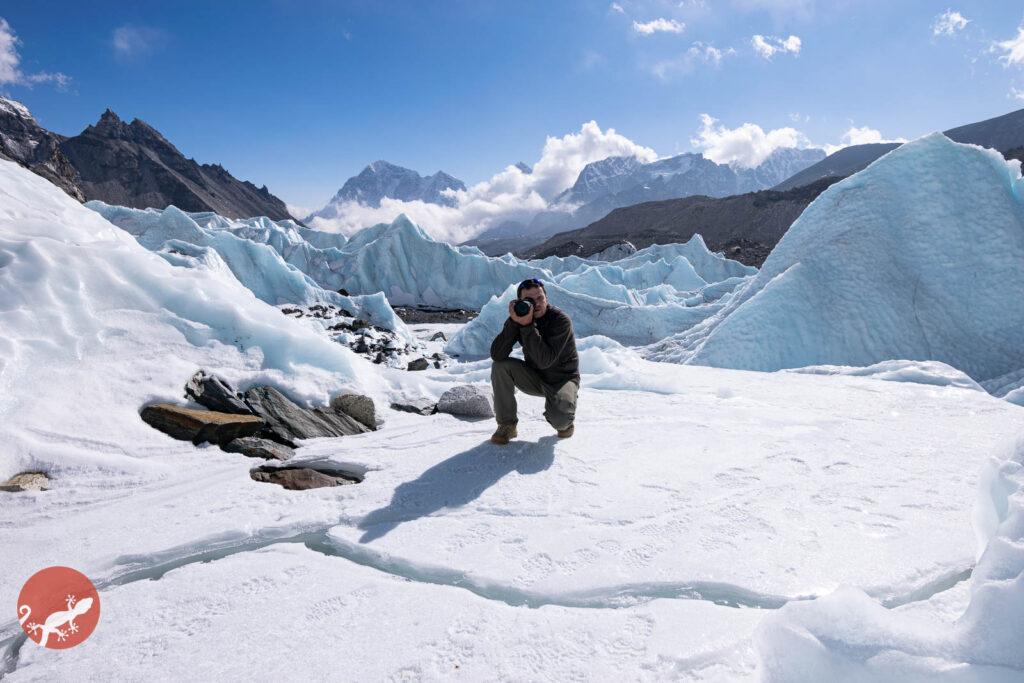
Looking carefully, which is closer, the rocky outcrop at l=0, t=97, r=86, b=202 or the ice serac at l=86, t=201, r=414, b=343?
the ice serac at l=86, t=201, r=414, b=343

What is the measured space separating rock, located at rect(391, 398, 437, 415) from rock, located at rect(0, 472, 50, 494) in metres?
2.31

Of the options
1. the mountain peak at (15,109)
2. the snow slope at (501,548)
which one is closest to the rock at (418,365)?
the snow slope at (501,548)

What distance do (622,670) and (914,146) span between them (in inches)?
428

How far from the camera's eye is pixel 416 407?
14.8ft

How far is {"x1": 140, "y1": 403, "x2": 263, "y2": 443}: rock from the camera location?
124 inches

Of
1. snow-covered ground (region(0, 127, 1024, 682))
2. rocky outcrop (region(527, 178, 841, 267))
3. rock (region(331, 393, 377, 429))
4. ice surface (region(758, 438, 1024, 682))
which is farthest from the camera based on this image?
rocky outcrop (region(527, 178, 841, 267))

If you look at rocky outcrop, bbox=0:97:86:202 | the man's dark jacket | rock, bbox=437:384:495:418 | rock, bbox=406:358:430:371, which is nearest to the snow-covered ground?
rock, bbox=437:384:495:418

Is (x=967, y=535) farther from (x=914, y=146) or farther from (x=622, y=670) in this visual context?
(x=914, y=146)

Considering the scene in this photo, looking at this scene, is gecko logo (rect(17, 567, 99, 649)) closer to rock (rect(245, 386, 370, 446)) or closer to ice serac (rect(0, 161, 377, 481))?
ice serac (rect(0, 161, 377, 481))

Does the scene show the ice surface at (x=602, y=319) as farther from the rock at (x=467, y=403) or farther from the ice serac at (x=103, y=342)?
the ice serac at (x=103, y=342)

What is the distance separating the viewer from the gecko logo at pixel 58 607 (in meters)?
1.55

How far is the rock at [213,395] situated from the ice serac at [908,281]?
24.1 ft

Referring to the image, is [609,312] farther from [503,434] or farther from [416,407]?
[503,434]

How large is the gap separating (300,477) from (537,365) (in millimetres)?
1504
